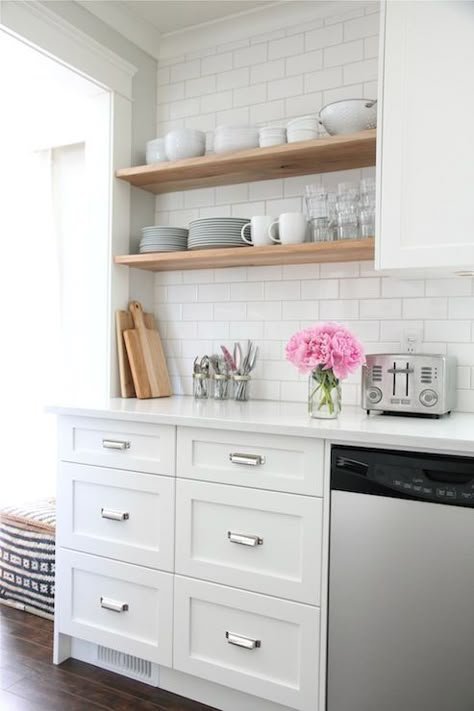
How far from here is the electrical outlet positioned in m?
2.21

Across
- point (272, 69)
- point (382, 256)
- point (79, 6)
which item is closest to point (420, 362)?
point (382, 256)

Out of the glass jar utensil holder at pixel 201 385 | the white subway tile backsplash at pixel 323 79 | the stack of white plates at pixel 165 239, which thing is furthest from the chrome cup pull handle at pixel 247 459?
the white subway tile backsplash at pixel 323 79

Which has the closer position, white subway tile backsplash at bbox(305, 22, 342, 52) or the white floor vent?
the white floor vent

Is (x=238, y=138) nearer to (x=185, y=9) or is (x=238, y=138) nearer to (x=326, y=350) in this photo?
(x=185, y=9)

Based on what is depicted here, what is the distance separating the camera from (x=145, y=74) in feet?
8.89

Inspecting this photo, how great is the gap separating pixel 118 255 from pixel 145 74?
2.97ft

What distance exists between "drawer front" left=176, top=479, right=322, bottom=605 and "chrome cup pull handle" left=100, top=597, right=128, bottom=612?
0.98ft

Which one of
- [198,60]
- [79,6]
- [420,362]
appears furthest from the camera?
[198,60]

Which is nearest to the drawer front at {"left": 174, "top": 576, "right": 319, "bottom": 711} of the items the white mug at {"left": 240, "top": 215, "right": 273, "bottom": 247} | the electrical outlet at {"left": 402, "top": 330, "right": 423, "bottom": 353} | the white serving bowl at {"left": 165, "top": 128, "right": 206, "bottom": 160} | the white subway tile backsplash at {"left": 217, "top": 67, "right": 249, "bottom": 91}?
the electrical outlet at {"left": 402, "top": 330, "right": 423, "bottom": 353}

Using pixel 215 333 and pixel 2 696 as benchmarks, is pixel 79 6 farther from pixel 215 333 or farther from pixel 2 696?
pixel 2 696

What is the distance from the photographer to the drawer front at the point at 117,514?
1.95 metres

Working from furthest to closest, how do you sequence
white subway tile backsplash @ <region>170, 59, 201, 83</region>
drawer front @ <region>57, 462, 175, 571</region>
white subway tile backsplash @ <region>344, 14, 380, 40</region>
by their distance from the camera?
white subway tile backsplash @ <region>170, 59, 201, 83</region> → white subway tile backsplash @ <region>344, 14, 380, 40</region> → drawer front @ <region>57, 462, 175, 571</region>

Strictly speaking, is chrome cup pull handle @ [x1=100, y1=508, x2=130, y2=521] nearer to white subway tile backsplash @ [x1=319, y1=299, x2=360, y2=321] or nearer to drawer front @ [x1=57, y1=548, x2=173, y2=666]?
drawer front @ [x1=57, y1=548, x2=173, y2=666]

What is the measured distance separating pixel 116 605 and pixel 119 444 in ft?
1.91
